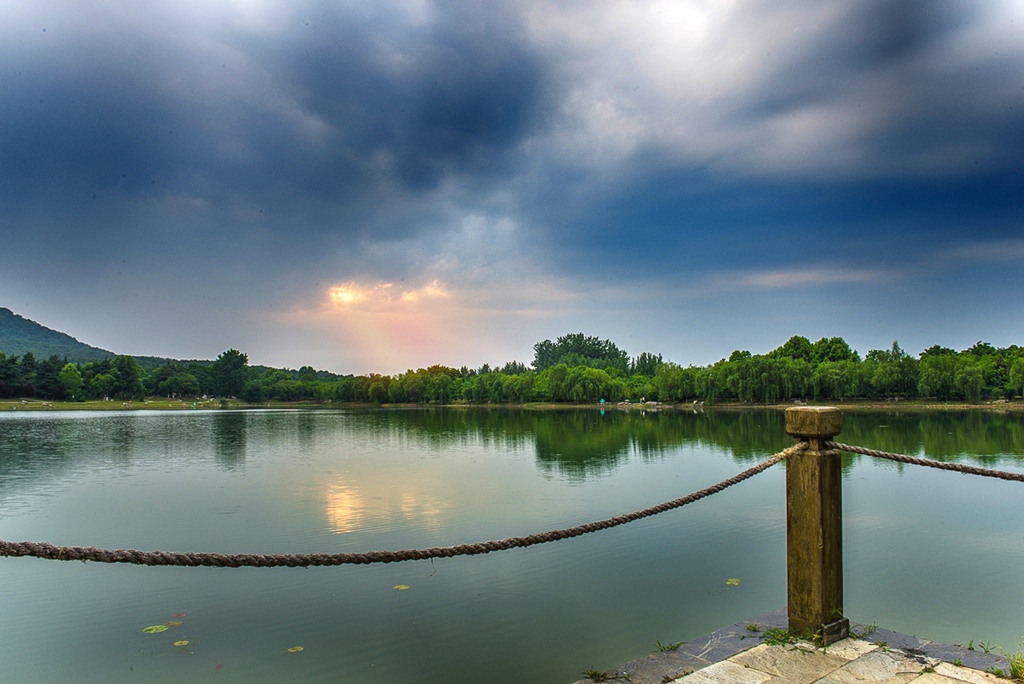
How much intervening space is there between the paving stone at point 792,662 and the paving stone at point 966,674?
519 mm

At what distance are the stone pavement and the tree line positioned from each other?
74632 millimetres

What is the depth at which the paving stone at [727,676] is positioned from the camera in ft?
11.2

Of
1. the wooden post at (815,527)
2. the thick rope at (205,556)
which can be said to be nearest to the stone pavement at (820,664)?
the wooden post at (815,527)

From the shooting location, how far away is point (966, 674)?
3.43 m

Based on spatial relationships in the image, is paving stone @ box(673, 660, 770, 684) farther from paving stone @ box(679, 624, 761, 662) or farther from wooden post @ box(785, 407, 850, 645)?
wooden post @ box(785, 407, 850, 645)

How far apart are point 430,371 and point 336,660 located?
454ft

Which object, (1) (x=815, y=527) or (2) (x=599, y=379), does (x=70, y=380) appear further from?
(1) (x=815, y=527)

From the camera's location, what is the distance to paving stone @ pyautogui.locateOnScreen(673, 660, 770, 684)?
341cm

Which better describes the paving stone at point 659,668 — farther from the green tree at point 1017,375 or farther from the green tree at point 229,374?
the green tree at point 229,374

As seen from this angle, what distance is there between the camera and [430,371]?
143m

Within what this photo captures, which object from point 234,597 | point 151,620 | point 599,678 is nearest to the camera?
point 599,678

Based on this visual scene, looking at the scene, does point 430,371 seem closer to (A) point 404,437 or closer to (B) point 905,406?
(B) point 905,406

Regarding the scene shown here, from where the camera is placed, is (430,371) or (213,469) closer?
(213,469)

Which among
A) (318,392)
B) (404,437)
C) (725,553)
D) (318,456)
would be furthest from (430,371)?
(725,553)
